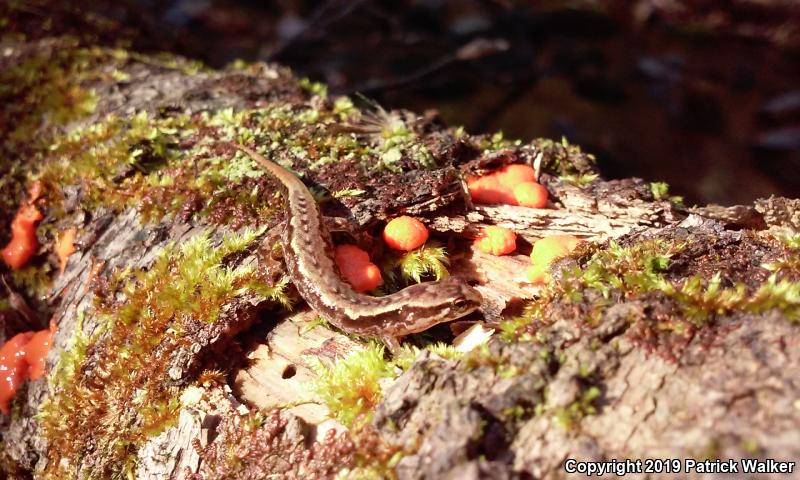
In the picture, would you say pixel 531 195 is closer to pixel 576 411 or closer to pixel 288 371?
pixel 576 411

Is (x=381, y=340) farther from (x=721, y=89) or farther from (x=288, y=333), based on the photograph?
(x=721, y=89)

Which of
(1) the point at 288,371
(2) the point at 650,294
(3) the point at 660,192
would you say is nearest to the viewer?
(2) the point at 650,294

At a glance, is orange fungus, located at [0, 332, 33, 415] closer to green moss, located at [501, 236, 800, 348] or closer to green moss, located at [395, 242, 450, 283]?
green moss, located at [395, 242, 450, 283]

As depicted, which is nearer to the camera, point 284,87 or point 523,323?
point 523,323

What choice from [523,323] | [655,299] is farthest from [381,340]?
[655,299]

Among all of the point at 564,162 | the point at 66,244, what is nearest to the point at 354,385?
the point at 564,162

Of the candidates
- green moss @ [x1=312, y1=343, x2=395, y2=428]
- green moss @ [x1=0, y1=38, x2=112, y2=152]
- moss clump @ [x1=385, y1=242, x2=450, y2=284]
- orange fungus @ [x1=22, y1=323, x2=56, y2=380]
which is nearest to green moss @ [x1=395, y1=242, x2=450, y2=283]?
moss clump @ [x1=385, y1=242, x2=450, y2=284]
